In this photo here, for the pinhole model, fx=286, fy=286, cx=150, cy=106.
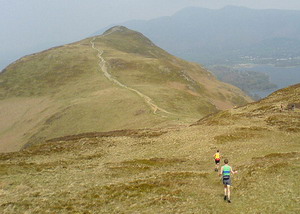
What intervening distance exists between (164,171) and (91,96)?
85.8 meters

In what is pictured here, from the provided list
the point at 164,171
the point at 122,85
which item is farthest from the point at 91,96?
the point at 164,171

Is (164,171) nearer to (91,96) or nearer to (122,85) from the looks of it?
(91,96)

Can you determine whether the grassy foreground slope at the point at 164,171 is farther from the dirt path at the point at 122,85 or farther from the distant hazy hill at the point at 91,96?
the dirt path at the point at 122,85

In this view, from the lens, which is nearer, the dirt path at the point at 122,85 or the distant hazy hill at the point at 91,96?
the dirt path at the point at 122,85

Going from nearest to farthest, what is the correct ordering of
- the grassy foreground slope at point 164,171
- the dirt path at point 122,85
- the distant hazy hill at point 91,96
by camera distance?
the grassy foreground slope at point 164,171 < the dirt path at point 122,85 < the distant hazy hill at point 91,96

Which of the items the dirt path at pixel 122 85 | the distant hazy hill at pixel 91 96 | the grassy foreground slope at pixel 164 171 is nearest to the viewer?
the grassy foreground slope at pixel 164 171

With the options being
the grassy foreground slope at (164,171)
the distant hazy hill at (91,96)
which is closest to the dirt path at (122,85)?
the distant hazy hill at (91,96)

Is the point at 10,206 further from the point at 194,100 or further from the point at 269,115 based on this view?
the point at 194,100

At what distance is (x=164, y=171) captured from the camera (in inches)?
1399

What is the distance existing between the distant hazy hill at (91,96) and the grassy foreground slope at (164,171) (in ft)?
66.0

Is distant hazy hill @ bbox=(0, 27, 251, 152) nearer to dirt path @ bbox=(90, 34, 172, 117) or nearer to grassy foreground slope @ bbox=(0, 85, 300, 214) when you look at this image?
dirt path @ bbox=(90, 34, 172, 117)

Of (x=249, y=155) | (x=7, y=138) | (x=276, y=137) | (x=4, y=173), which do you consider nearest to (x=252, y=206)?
(x=249, y=155)

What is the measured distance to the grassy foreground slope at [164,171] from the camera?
979 inches

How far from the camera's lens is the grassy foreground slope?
2486 cm
